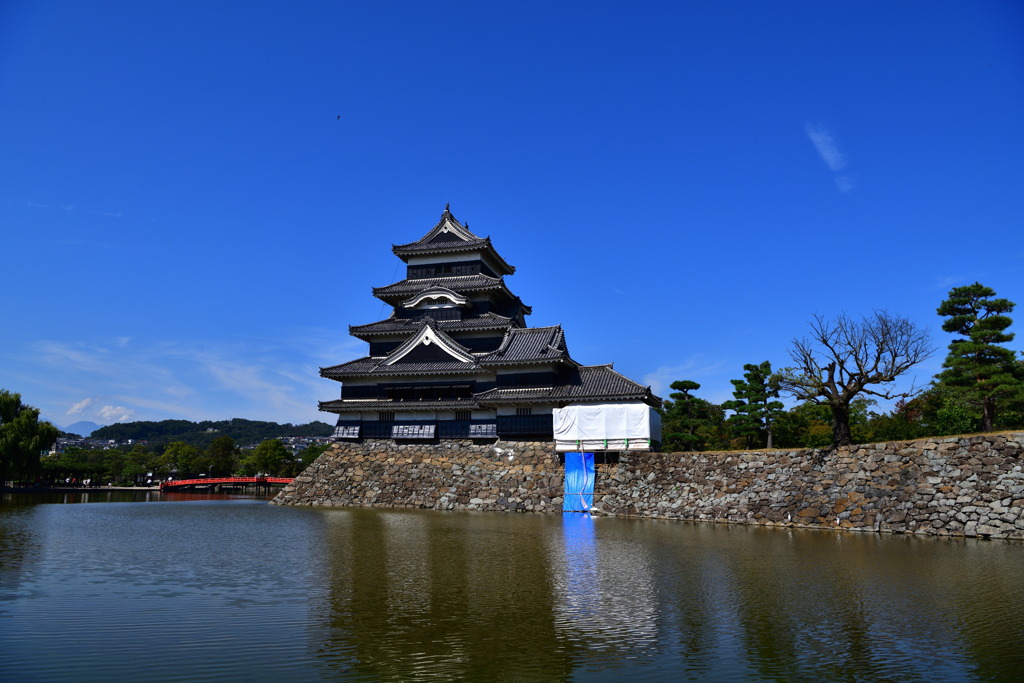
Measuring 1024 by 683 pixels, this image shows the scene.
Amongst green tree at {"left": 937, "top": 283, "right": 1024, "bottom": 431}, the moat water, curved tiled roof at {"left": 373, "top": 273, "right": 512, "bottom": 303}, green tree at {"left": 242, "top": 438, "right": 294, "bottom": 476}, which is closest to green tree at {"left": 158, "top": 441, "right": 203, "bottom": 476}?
green tree at {"left": 242, "top": 438, "right": 294, "bottom": 476}

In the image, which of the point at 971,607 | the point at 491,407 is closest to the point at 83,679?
the point at 971,607

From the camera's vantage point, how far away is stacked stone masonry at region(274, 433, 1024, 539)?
19.9 m

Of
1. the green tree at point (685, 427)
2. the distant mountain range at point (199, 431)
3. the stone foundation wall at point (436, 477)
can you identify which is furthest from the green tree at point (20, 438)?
the distant mountain range at point (199, 431)

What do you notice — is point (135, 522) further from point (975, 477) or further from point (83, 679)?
point (975, 477)

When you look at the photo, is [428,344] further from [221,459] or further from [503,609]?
[221,459]

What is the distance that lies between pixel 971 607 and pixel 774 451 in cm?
1601

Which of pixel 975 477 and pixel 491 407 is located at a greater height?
pixel 491 407

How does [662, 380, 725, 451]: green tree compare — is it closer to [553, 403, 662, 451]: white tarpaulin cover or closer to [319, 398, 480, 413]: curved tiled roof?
[553, 403, 662, 451]: white tarpaulin cover

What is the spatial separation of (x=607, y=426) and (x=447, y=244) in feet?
55.5

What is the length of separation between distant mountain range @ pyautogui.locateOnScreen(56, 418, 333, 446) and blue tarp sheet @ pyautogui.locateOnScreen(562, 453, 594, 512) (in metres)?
127

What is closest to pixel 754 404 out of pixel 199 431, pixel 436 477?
pixel 436 477

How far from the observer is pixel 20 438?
3872cm

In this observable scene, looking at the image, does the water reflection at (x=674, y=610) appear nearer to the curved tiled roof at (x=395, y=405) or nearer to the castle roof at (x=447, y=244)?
the curved tiled roof at (x=395, y=405)

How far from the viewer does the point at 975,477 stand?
65.6 ft
